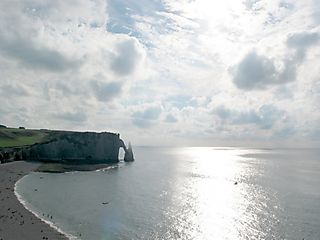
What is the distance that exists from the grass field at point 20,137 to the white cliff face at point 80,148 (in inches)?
524

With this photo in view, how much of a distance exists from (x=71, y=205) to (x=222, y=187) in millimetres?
52222

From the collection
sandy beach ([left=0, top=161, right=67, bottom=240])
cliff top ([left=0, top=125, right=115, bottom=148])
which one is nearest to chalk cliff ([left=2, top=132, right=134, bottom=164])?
cliff top ([left=0, top=125, right=115, bottom=148])

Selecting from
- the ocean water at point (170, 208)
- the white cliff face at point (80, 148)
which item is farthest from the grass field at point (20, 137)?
the ocean water at point (170, 208)

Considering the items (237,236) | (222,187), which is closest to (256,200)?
(222,187)

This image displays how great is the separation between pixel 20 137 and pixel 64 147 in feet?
99.9

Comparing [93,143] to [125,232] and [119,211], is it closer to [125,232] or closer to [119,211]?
[119,211]

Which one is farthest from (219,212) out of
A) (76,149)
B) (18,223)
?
(76,149)

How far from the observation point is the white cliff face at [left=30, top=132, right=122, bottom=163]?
144750mm

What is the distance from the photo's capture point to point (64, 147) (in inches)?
5930

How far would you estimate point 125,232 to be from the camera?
49.6 metres

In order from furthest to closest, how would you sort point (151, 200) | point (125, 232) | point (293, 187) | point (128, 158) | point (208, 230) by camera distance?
point (128, 158)
point (293, 187)
point (151, 200)
point (208, 230)
point (125, 232)

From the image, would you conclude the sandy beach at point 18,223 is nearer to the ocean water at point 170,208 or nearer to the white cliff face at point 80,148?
the ocean water at point 170,208

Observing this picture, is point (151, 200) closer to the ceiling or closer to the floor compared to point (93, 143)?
closer to the floor

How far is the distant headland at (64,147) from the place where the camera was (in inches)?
5531
